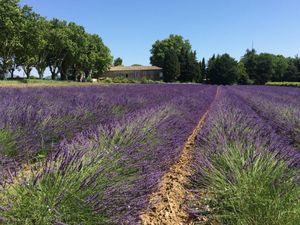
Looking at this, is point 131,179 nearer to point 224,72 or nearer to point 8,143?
point 8,143

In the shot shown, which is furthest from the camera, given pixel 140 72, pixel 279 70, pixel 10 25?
pixel 140 72

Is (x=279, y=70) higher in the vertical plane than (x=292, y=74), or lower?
higher

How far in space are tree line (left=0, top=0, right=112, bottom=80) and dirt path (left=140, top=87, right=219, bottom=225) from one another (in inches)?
1389

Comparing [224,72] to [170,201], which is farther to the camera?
[224,72]

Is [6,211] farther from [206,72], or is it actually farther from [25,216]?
[206,72]

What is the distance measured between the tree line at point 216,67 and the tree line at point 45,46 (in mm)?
14550

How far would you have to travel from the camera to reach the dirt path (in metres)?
3.47

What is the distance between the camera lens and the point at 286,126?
7273mm

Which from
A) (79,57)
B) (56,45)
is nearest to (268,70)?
(79,57)

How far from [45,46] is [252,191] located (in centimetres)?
5370

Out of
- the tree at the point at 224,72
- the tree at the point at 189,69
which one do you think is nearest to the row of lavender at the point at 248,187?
the tree at the point at 189,69

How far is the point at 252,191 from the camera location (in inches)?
128

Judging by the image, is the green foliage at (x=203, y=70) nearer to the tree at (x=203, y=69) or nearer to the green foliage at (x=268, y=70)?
the tree at (x=203, y=69)

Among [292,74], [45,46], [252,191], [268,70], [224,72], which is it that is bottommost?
[252,191]
